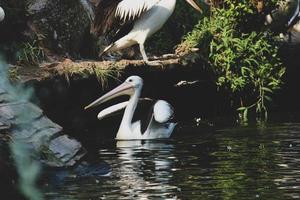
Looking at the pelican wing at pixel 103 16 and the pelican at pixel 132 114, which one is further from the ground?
the pelican wing at pixel 103 16

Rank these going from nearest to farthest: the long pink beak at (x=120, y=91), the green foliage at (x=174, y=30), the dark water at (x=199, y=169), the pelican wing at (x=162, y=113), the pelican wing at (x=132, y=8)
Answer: the dark water at (x=199, y=169)
the pelican wing at (x=162, y=113)
the long pink beak at (x=120, y=91)
the pelican wing at (x=132, y=8)
the green foliage at (x=174, y=30)

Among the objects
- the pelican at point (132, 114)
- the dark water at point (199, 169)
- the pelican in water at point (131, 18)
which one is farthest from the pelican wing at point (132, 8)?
the dark water at point (199, 169)

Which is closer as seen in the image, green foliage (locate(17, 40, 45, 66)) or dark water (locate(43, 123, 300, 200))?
dark water (locate(43, 123, 300, 200))

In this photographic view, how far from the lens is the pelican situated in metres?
12.1

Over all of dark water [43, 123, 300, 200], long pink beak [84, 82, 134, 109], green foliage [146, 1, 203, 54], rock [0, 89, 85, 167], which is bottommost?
dark water [43, 123, 300, 200]

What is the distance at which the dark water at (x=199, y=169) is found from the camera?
7.57 m

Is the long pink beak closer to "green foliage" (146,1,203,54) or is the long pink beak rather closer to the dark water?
the dark water

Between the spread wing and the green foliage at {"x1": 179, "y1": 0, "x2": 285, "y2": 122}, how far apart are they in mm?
1410

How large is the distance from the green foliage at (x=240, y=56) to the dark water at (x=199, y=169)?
2501mm

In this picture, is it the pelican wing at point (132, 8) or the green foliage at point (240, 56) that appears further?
the green foliage at point (240, 56)

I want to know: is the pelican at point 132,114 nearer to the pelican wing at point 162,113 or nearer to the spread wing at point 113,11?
the pelican wing at point 162,113

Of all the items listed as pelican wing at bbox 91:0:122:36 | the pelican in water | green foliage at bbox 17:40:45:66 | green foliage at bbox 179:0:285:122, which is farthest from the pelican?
green foliage at bbox 179:0:285:122

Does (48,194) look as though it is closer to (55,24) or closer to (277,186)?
(277,186)

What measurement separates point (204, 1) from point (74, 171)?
8710mm
